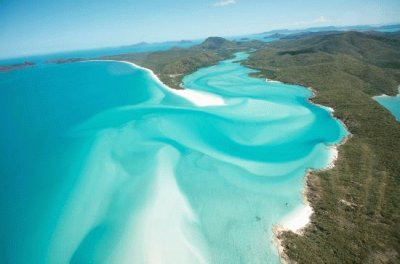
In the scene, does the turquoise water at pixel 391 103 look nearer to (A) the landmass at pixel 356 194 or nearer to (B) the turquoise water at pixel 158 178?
(A) the landmass at pixel 356 194

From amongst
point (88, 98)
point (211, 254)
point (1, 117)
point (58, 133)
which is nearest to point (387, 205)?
point (211, 254)

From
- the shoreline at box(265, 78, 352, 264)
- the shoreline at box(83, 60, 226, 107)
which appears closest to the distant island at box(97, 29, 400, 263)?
the shoreline at box(265, 78, 352, 264)

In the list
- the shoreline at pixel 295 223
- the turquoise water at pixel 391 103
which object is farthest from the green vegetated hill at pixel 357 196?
the turquoise water at pixel 391 103

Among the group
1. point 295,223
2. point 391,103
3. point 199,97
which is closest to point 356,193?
point 295,223

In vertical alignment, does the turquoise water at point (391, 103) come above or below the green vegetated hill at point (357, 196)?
below

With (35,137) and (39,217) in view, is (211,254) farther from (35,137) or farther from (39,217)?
(35,137)

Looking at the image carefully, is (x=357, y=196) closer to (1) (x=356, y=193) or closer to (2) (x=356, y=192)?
(1) (x=356, y=193)
